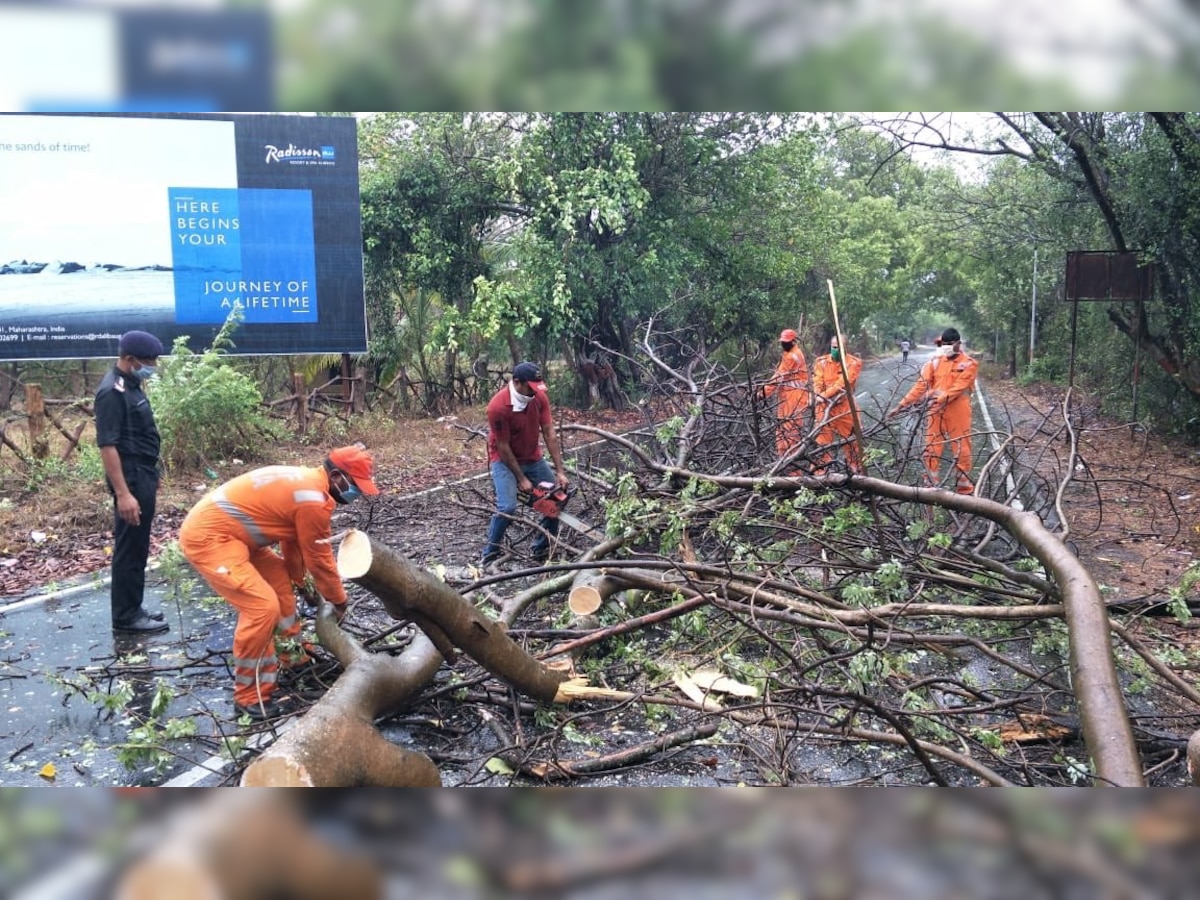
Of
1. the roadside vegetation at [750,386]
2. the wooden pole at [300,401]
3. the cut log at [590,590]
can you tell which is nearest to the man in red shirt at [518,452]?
the roadside vegetation at [750,386]

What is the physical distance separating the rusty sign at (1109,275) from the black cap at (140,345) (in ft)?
13.1

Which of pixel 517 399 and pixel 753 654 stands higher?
pixel 517 399

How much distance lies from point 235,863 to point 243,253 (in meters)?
2.52

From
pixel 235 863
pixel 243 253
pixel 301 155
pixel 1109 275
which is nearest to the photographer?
pixel 235 863

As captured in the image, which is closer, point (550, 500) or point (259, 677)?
point (259, 677)

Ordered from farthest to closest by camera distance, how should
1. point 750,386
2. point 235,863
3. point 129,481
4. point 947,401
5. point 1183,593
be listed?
point 947,401 < point 750,386 < point 129,481 < point 1183,593 < point 235,863

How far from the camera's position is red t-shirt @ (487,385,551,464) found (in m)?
4.17

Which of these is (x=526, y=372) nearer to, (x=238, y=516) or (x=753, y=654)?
(x=238, y=516)

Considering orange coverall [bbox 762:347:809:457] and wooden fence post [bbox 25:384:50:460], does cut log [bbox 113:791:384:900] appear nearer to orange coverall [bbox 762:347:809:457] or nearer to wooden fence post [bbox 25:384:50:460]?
orange coverall [bbox 762:347:809:457]

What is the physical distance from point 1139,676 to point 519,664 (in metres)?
2.27

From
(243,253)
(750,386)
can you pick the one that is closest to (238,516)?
(243,253)

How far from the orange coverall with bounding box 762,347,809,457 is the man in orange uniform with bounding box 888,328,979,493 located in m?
0.57

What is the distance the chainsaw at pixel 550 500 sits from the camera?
457 cm

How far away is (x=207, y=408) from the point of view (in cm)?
375
